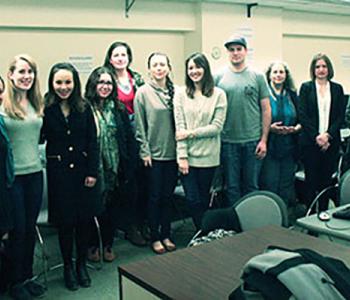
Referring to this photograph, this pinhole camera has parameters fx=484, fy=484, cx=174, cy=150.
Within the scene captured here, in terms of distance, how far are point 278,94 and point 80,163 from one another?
72.7 inches

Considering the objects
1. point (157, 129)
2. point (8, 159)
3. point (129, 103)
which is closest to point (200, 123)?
point (157, 129)

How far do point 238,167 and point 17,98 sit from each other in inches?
68.3

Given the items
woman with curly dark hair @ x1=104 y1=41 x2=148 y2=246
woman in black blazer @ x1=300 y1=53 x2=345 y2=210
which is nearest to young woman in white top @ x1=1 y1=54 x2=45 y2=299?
woman with curly dark hair @ x1=104 y1=41 x2=148 y2=246

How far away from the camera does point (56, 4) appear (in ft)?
14.1

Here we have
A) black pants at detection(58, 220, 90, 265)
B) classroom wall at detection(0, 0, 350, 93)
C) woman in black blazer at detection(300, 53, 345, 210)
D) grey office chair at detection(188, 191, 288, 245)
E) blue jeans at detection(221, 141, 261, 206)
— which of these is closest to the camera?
grey office chair at detection(188, 191, 288, 245)

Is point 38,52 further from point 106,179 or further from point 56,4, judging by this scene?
point 106,179

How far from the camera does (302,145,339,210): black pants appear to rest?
13.2 ft

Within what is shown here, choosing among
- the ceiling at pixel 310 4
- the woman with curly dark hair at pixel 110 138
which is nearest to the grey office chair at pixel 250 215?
the woman with curly dark hair at pixel 110 138

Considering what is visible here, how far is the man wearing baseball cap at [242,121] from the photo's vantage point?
369 centimetres

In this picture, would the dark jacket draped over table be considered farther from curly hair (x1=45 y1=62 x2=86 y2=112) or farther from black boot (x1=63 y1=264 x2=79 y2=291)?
black boot (x1=63 y1=264 x2=79 y2=291)

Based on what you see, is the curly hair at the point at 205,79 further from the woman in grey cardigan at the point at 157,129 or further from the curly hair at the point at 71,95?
the curly hair at the point at 71,95

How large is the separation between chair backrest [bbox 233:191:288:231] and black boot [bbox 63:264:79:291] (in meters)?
1.33

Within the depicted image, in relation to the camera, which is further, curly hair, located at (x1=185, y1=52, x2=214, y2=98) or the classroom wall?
the classroom wall

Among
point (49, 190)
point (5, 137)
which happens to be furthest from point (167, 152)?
point (5, 137)
